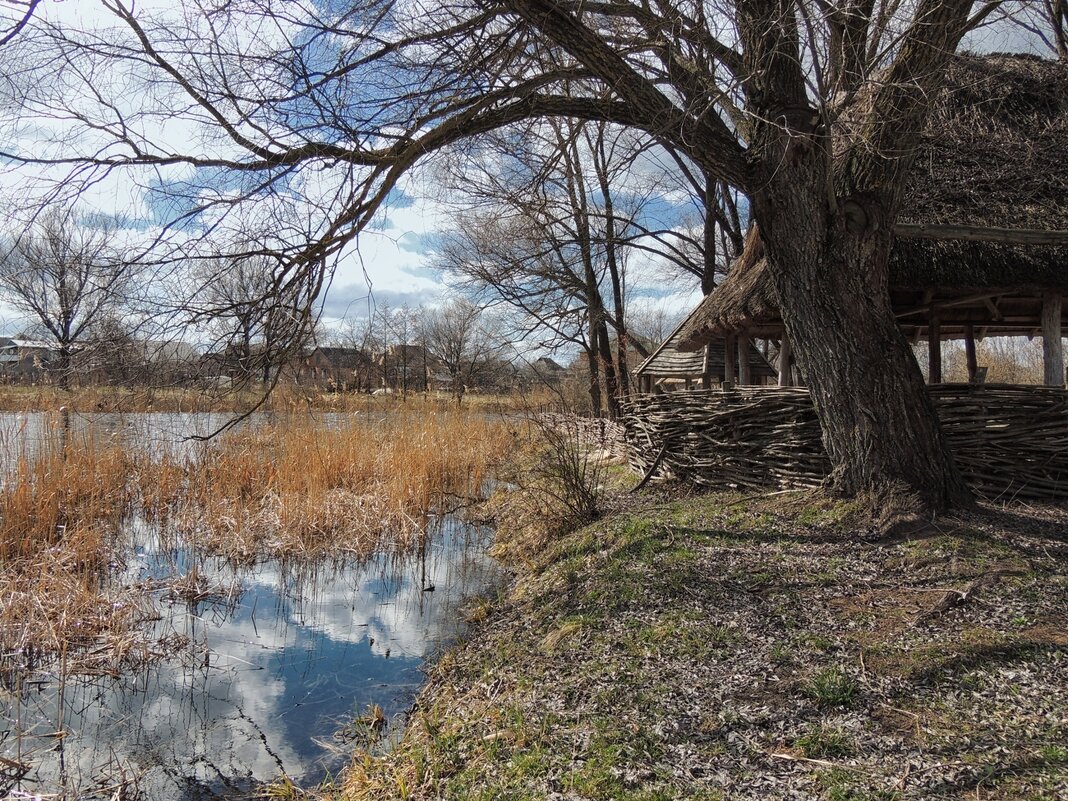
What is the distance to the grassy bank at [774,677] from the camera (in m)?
2.25

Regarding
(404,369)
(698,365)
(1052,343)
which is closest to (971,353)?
(1052,343)

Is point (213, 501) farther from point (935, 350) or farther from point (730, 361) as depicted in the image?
point (935, 350)

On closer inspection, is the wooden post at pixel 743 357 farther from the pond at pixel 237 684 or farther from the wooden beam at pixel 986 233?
the pond at pixel 237 684

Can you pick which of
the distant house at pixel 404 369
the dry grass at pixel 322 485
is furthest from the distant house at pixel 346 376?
the dry grass at pixel 322 485

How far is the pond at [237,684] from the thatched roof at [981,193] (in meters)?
4.36

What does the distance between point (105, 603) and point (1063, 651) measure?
5.91 m

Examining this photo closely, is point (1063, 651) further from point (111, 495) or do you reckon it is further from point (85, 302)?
point (111, 495)

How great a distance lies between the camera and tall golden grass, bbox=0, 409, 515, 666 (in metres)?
4.95

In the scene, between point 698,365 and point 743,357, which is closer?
point 743,357

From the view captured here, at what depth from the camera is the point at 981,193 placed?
6801 mm

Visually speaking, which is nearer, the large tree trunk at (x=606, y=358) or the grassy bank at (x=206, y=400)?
the grassy bank at (x=206, y=400)

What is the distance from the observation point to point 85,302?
4730mm

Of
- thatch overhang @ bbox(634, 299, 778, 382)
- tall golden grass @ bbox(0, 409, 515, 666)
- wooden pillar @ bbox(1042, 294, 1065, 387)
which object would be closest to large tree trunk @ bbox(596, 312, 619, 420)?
thatch overhang @ bbox(634, 299, 778, 382)

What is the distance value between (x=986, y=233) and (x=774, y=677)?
5.17 metres
